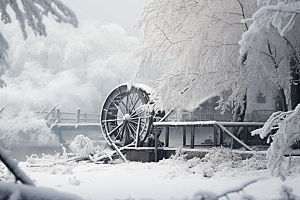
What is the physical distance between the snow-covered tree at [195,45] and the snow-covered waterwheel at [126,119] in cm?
301

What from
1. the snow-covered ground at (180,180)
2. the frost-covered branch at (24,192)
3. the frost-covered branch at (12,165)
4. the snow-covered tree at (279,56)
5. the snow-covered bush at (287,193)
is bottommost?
the snow-covered ground at (180,180)

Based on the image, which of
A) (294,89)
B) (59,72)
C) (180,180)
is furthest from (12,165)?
(59,72)

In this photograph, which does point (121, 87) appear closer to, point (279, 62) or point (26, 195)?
point (279, 62)

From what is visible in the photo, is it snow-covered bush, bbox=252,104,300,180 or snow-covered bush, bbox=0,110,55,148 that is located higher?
snow-covered bush, bbox=252,104,300,180

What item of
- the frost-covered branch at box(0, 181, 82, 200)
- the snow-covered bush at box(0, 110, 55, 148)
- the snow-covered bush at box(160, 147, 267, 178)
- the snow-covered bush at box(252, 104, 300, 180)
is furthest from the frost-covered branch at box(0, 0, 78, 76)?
the snow-covered bush at box(0, 110, 55, 148)

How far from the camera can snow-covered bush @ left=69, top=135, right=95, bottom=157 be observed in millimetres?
13672

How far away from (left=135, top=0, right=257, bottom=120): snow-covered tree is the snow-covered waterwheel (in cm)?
301

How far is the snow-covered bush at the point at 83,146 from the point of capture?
1367cm

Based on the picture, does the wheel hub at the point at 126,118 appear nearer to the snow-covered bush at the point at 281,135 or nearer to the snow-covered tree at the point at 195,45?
the snow-covered tree at the point at 195,45

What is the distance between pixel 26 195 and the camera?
113 cm

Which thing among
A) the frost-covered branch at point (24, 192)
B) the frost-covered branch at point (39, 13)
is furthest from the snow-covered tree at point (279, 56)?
the frost-covered branch at point (24, 192)

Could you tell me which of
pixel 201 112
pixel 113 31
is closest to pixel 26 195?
pixel 201 112

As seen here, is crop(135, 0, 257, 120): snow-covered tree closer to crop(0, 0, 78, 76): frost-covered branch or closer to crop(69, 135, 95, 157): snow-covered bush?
crop(69, 135, 95, 157): snow-covered bush

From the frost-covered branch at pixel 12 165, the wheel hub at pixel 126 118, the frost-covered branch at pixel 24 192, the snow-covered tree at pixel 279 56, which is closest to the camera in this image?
the frost-covered branch at pixel 24 192
